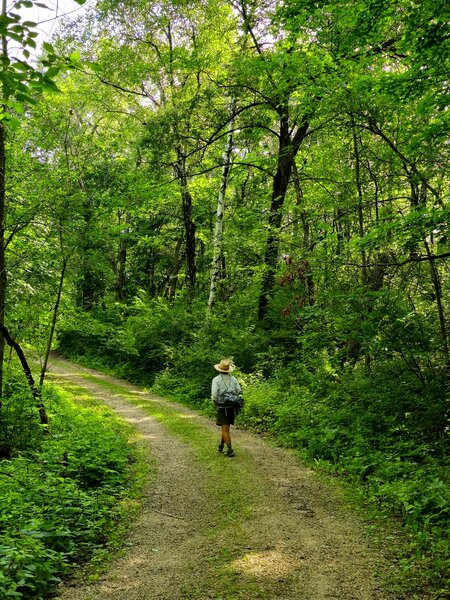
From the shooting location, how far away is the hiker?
9.17m

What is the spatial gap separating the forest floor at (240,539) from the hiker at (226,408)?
31 centimetres

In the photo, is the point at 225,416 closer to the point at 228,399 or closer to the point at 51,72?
the point at 228,399

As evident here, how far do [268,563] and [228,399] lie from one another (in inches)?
178

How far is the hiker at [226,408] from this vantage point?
9.17 meters

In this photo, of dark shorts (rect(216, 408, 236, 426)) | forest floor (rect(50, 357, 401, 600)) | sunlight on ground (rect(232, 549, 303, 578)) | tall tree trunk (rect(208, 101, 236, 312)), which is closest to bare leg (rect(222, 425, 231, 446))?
dark shorts (rect(216, 408, 236, 426))

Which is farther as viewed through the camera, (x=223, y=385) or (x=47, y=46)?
(x=223, y=385)

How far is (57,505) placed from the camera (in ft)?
19.4

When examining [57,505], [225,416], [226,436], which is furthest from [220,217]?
[57,505]

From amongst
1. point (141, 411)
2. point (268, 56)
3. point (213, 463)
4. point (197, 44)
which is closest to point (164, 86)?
point (197, 44)

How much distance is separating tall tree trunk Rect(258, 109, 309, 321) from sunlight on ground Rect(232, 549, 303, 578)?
11053 mm

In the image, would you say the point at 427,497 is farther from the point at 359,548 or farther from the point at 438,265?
the point at 438,265

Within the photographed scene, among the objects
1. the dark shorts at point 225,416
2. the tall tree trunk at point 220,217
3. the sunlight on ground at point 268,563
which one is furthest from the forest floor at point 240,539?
the tall tree trunk at point 220,217

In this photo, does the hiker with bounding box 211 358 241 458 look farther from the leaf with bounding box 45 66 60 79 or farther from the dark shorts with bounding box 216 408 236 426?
the leaf with bounding box 45 66 60 79

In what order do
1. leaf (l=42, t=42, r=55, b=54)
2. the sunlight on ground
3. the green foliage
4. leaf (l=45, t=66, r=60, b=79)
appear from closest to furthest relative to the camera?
leaf (l=42, t=42, r=55, b=54) → leaf (l=45, t=66, r=60, b=79) → the green foliage → the sunlight on ground
